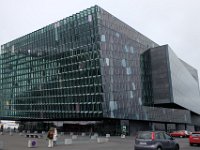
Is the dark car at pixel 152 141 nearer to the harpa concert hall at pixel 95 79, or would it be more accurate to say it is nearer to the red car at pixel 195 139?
the red car at pixel 195 139

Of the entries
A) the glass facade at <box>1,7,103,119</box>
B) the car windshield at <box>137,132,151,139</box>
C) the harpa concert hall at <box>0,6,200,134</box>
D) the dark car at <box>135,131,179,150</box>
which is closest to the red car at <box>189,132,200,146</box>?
the dark car at <box>135,131,179,150</box>

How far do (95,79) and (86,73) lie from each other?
3.86m

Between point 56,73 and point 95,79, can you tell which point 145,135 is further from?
point 56,73

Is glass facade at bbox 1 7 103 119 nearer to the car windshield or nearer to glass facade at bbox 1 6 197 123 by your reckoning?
glass facade at bbox 1 6 197 123

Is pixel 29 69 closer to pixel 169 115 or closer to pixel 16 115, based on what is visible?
pixel 16 115

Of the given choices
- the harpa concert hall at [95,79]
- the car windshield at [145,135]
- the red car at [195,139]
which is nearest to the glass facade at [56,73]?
the harpa concert hall at [95,79]

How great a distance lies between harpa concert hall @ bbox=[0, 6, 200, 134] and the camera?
62312 mm

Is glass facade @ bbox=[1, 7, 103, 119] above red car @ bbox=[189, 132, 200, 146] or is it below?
above

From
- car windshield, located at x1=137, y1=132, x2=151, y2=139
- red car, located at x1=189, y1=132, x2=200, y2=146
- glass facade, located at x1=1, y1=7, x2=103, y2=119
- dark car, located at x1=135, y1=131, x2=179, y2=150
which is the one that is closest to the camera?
dark car, located at x1=135, y1=131, x2=179, y2=150

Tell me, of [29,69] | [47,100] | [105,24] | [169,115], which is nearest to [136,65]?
[105,24]

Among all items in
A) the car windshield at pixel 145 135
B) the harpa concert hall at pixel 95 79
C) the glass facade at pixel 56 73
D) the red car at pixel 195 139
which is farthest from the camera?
the glass facade at pixel 56 73

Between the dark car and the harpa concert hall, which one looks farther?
the harpa concert hall

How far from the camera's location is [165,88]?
7288 cm

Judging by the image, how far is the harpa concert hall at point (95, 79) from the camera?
62.3 metres
